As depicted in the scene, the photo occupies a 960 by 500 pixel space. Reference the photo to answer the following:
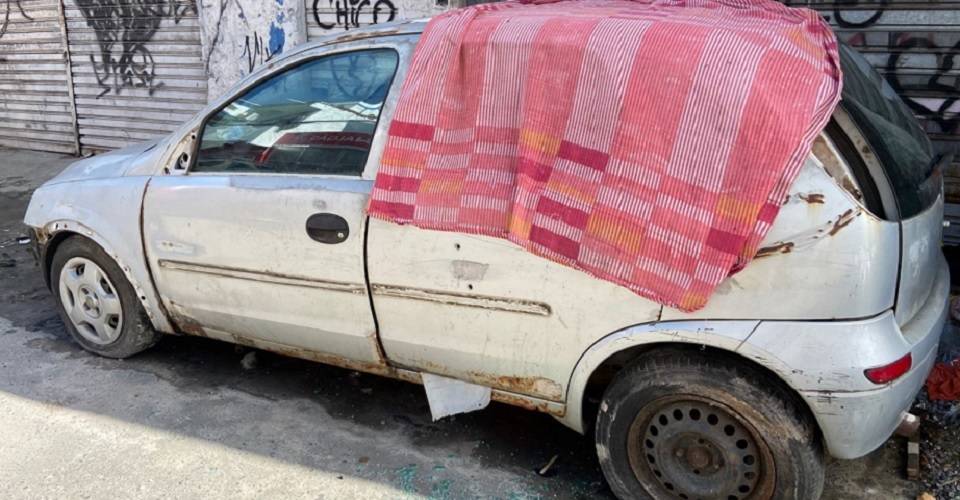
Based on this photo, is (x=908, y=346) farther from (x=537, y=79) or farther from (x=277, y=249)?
(x=277, y=249)

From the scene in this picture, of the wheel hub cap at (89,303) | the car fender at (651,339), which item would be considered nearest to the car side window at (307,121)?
the wheel hub cap at (89,303)

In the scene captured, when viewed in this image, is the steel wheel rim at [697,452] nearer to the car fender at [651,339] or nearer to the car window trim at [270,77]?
the car fender at [651,339]

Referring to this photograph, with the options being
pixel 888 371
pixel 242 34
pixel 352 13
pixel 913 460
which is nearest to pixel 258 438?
pixel 888 371

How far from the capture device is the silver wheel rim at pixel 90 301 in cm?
411

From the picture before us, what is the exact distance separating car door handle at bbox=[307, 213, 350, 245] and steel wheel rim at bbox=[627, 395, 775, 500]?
4.39 ft

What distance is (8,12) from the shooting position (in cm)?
1017

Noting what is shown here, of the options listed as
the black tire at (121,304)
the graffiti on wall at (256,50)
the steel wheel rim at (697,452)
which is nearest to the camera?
the steel wheel rim at (697,452)

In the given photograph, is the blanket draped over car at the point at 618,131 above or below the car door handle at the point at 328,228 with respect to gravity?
above

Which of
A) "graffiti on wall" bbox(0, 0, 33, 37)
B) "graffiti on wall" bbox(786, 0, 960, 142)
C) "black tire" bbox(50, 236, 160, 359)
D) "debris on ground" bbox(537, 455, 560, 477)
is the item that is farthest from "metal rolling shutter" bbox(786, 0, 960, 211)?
"graffiti on wall" bbox(0, 0, 33, 37)

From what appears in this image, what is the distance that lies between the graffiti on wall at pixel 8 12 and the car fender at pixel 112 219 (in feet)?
23.9

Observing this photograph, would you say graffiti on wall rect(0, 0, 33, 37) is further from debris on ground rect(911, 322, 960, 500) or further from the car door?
debris on ground rect(911, 322, 960, 500)

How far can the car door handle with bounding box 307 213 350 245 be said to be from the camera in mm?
3158

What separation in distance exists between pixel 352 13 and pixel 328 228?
4.75 metres

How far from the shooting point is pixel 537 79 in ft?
9.15
